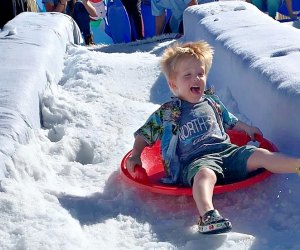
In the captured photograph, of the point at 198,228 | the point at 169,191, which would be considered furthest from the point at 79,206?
the point at 198,228

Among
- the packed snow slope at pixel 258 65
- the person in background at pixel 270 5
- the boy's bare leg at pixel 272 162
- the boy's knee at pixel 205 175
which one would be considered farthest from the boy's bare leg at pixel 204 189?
the person in background at pixel 270 5

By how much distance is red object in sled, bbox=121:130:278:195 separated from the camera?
2.21 m

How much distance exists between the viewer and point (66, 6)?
6.26 m

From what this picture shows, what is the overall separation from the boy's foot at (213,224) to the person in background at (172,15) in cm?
398

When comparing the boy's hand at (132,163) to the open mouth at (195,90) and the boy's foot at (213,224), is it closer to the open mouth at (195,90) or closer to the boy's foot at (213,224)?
the open mouth at (195,90)

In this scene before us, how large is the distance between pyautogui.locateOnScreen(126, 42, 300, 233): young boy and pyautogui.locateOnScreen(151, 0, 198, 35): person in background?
333cm

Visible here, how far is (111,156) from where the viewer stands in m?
2.74

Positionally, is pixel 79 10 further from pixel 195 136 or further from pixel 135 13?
pixel 195 136

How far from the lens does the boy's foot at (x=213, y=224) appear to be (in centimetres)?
191

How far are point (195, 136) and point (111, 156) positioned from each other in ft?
1.67

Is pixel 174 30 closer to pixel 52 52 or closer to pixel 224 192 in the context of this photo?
pixel 52 52

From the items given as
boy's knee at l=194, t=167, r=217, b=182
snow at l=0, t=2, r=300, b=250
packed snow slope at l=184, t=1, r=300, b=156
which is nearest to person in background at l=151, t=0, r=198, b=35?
packed snow slope at l=184, t=1, r=300, b=156

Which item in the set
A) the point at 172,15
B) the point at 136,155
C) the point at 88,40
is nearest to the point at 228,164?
the point at 136,155

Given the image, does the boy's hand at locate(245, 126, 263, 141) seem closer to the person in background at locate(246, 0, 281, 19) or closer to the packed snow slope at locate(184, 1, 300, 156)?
the packed snow slope at locate(184, 1, 300, 156)
